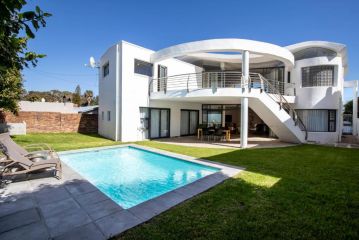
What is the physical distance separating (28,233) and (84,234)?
89cm

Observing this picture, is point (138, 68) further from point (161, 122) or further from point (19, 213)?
point (19, 213)

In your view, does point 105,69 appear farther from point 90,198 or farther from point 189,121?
point 90,198

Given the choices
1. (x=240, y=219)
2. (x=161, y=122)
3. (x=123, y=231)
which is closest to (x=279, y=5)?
(x=161, y=122)

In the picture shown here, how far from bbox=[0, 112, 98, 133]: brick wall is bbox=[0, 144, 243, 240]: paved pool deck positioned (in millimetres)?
14886

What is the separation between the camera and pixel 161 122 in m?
16.4


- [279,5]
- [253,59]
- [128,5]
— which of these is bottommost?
[253,59]

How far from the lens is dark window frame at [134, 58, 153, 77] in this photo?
47.9 ft

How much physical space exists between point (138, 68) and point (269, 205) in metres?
13.0

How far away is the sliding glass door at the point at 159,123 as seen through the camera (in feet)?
51.6

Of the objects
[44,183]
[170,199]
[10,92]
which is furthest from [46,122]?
[170,199]

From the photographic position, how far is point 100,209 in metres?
3.91

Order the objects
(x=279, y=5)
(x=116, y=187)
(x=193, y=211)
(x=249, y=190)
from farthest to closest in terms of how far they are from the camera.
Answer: (x=279, y=5) < (x=116, y=187) < (x=249, y=190) < (x=193, y=211)

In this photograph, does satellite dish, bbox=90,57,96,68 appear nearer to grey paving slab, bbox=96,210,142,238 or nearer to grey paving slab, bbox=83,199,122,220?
grey paving slab, bbox=83,199,122,220

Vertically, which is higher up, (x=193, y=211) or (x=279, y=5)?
(x=279, y=5)
